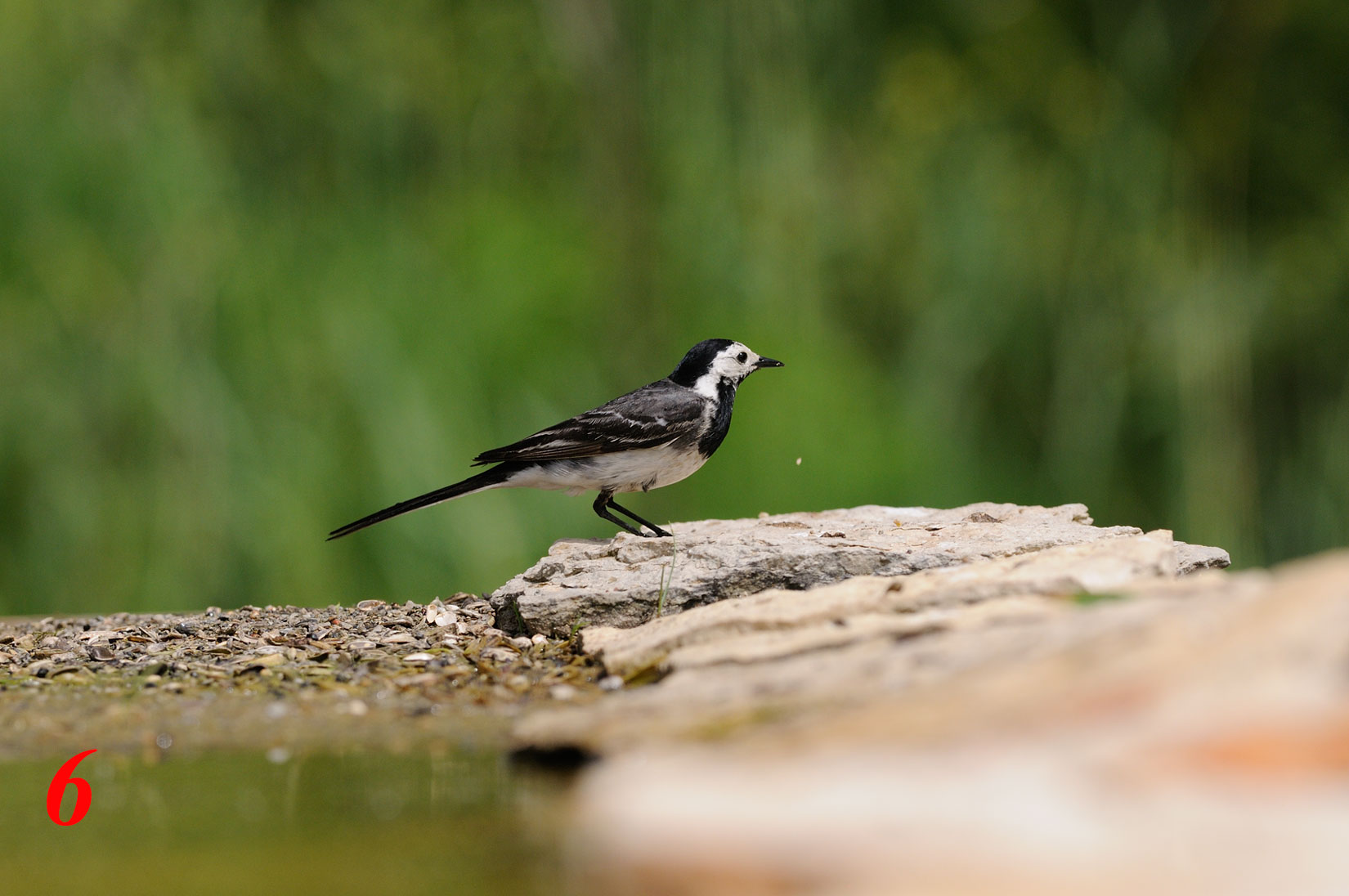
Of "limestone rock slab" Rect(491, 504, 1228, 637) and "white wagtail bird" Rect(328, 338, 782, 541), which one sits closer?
"limestone rock slab" Rect(491, 504, 1228, 637)

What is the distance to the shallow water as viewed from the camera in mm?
1558

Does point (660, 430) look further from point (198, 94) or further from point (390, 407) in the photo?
point (198, 94)

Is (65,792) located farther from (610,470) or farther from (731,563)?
(610,470)

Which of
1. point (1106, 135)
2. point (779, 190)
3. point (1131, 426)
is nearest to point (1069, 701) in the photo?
point (779, 190)

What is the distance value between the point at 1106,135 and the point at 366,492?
12.9ft

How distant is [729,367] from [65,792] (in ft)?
11.1

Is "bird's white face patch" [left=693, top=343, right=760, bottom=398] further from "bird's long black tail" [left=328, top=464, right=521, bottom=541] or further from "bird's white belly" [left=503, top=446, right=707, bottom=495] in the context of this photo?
"bird's long black tail" [left=328, top=464, right=521, bottom=541]

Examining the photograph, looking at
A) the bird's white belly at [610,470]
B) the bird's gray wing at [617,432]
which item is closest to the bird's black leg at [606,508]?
the bird's white belly at [610,470]

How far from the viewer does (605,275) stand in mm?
5645

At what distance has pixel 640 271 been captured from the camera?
5691mm

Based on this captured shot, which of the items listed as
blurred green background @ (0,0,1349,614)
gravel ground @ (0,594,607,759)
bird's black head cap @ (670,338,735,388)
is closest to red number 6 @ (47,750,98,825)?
gravel ground @ (0,594,607,759)

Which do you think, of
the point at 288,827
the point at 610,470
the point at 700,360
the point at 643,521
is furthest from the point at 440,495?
the point at 288,827

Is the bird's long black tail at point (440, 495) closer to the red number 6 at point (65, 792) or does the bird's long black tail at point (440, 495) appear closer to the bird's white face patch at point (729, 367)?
the bird's white face patch at point (729, 367)

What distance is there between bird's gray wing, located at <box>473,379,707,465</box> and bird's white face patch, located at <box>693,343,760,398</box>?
0.72 feet
